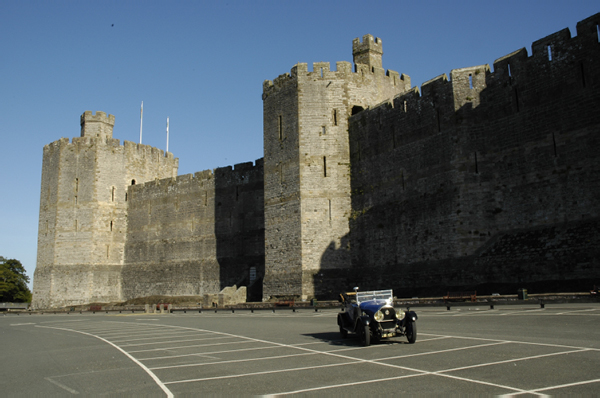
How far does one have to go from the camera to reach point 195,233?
35875 mm

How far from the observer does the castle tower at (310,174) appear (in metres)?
25.8

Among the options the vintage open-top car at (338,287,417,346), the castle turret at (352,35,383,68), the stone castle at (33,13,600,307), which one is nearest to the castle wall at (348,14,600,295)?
the stone castle at (33,13,600,307)

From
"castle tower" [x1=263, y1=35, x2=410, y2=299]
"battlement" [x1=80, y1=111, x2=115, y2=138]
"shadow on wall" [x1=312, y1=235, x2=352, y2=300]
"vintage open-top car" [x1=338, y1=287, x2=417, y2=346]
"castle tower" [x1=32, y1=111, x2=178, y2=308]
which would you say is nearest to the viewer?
"vintage open-top car" [x1=338, y1=287, x2=417, y2=346]

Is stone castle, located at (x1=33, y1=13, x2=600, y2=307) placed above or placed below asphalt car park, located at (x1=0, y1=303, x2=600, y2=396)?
above

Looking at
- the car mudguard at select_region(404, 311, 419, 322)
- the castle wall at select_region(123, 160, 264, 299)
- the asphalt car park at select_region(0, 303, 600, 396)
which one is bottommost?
the asphalt car park at select_region(0, 303, 600, 396)

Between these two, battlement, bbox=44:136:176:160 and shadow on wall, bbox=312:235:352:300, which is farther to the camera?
battlement, bbox=44:136:176:160

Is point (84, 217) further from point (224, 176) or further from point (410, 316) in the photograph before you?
point (410, 316)

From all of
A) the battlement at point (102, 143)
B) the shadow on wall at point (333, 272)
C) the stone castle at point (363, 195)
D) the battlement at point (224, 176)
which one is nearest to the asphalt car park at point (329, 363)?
the stone castle at point (363, 195)

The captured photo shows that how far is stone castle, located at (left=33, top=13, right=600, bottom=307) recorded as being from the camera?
1836 centimetres

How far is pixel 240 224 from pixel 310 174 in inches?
348

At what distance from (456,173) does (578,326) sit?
38.2 feet

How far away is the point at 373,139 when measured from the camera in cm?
2577

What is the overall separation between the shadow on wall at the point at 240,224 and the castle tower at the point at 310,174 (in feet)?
16.3

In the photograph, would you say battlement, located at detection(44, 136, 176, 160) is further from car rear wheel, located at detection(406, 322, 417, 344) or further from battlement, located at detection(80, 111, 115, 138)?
car rear wheel, located at detection(406, 322, 417, 344)
